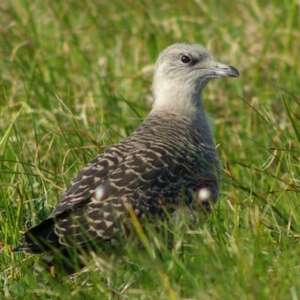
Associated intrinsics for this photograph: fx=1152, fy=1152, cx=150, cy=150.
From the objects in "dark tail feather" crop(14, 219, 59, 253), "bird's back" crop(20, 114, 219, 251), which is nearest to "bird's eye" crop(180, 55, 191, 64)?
"bird's back" crop(20, 114, 219, 251)

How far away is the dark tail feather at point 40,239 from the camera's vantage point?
550 cm

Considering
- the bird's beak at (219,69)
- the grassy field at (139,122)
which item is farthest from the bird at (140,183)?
the bird's beak at (219,69)

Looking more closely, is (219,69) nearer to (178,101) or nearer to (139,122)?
(178,101)

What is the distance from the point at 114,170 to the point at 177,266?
3.73ft

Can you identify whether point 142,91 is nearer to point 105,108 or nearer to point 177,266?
point 105,108

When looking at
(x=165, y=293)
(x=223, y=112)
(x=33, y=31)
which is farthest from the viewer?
(x=33, y=31)

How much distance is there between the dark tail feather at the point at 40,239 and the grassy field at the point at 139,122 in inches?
5.7

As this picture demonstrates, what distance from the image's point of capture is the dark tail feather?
5.50 metres

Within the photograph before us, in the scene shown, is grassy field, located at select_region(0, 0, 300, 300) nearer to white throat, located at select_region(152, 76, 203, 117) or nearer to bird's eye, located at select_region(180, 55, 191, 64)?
white throat, located at select_region(152, 76, 203, 117)

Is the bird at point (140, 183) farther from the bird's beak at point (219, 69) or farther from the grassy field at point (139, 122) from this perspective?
the bird's beak at point (219, 69)

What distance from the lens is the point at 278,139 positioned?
23.4ft

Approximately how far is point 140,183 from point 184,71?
1.77 metres

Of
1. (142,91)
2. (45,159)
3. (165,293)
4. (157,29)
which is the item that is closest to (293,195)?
(165,293)

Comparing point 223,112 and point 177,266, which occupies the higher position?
point 177,266
